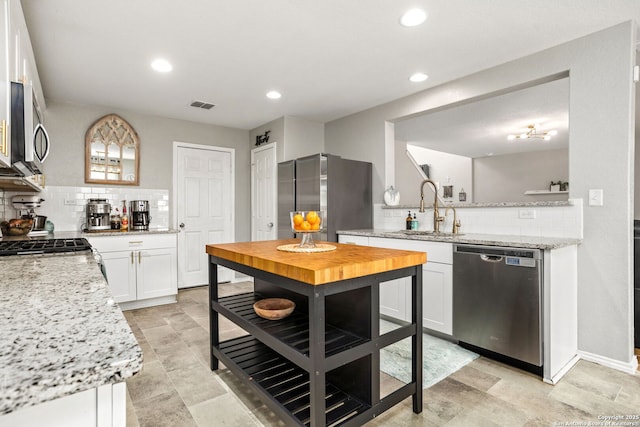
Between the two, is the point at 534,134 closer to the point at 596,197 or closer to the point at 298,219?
the point at 596,197

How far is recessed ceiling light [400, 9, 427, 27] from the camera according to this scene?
2.21 metres

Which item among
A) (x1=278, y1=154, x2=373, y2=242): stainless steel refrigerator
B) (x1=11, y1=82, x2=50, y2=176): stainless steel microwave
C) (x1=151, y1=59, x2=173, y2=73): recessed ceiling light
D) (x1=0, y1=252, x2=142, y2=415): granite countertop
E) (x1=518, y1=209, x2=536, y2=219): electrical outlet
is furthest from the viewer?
(x1=278, y1=154, x2=373, y2=242): stainless steel refrigerator

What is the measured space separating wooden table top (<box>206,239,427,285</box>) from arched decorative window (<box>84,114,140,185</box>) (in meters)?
3.01

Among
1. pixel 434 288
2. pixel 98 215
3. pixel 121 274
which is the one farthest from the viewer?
pixel 98 215

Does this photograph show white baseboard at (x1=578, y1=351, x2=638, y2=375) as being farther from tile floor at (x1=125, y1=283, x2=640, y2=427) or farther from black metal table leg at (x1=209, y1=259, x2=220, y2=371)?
black metal table leg at (x1=209, y1=259, x2=220, y2=371)

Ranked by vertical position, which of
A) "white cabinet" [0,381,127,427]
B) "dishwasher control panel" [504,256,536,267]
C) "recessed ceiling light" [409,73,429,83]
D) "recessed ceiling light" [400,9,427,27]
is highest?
"recessed ceiling light" [400,9,427,27]

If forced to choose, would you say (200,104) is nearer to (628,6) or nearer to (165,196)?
(165,196)

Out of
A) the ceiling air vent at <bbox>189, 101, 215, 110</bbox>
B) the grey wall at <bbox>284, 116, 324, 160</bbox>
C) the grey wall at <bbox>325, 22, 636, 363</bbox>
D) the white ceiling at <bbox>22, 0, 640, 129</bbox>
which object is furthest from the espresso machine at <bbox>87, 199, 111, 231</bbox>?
the grey wall at <bbox>325, 22, 636, 363</bbox>

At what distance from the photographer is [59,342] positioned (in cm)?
60

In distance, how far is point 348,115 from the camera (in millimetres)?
4492

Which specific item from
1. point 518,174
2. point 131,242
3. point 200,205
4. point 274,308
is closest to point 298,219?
point 274,308

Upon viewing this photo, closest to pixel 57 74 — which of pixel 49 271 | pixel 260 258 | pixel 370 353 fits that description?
pixel 49 271

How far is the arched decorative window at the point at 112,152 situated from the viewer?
4.04 metres

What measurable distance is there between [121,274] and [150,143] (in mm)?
1787
